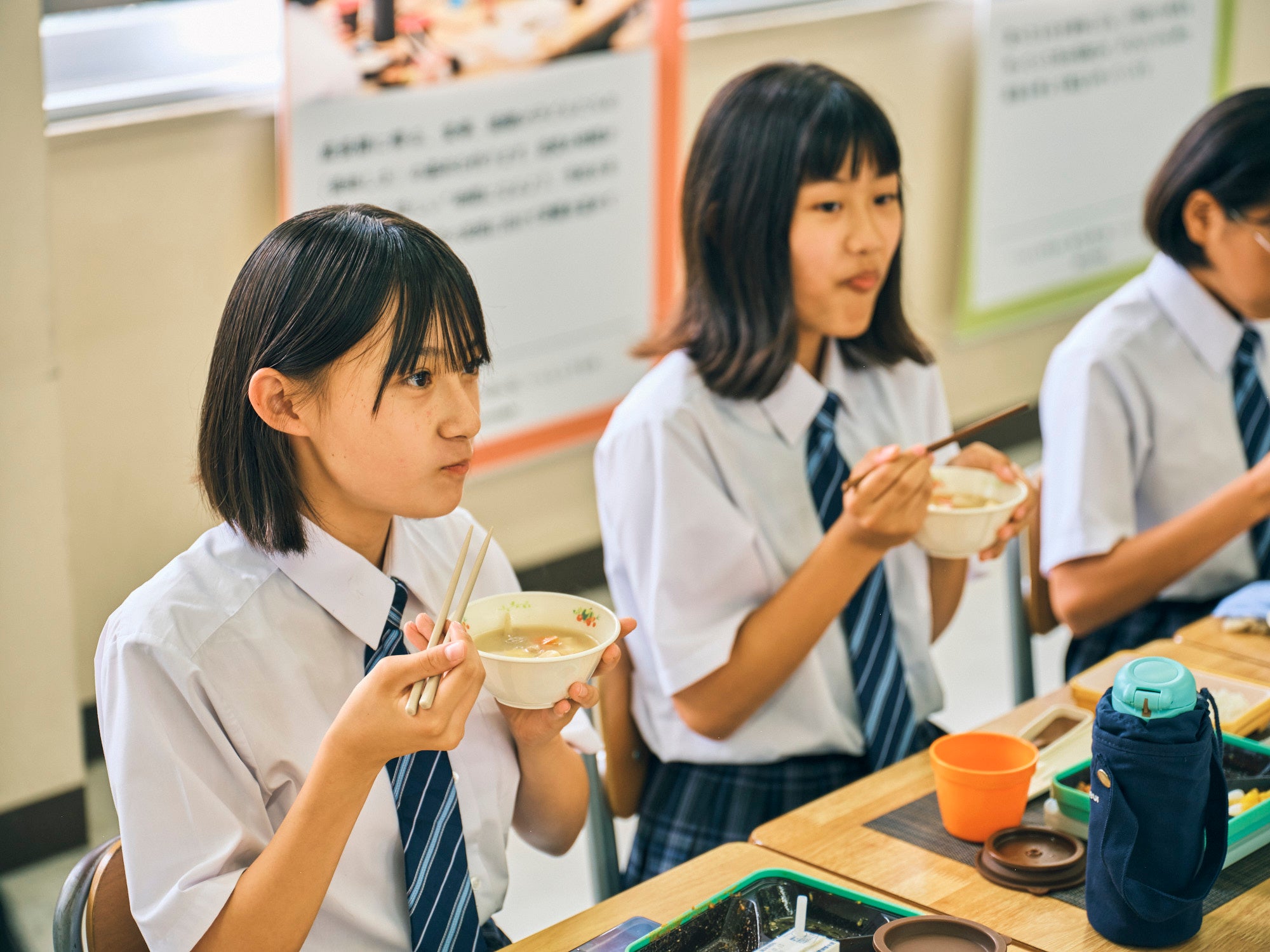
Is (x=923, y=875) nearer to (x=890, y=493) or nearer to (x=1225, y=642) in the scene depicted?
(x=890, y=493)

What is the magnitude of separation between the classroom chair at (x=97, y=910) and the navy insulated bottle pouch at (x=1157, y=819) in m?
0.85

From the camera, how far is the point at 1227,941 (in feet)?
3.90

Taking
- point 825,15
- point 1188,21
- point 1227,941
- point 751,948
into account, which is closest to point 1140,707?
point 1227,941

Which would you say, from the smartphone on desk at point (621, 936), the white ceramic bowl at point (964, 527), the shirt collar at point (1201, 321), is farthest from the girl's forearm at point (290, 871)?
the shirt collar at point (1201, 321)

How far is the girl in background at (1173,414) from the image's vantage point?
79.4 inches

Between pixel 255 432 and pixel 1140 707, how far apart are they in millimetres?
805

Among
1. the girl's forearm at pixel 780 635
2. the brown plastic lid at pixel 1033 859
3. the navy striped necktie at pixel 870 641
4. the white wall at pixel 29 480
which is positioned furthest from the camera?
the white wall at pixel 29 480

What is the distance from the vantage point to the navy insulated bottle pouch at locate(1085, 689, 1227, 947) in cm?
114

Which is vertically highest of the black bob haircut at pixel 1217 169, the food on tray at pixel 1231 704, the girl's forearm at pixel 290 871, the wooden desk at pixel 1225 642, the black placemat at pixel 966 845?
the black bob haircut at pixel 1217 169

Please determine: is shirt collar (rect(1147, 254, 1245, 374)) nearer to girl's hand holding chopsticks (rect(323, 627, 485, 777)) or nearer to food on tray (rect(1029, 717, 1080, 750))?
food on tray (rect(1029, 717, 1080, 750))

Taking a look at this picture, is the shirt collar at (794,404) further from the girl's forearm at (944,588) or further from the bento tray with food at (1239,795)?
the bento tray with food at (1239,795)

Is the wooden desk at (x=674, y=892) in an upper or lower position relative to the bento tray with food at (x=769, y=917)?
lower

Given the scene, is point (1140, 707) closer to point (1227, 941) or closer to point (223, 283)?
point (1227, 941)

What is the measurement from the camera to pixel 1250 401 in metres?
2.16
